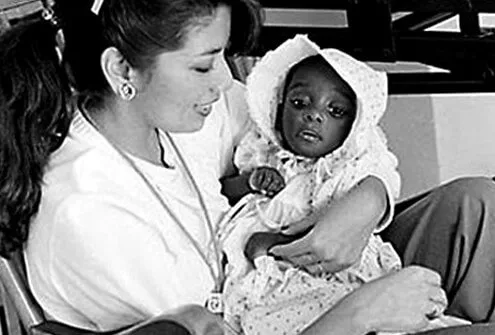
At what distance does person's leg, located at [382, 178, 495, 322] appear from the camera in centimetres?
154

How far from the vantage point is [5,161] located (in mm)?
1384

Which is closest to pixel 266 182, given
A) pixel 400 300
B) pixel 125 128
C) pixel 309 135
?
pixel 309 135

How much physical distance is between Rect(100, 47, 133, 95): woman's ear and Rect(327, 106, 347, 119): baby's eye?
36cm

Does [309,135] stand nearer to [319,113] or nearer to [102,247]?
[319,113]

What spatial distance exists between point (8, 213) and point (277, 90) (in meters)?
0.54

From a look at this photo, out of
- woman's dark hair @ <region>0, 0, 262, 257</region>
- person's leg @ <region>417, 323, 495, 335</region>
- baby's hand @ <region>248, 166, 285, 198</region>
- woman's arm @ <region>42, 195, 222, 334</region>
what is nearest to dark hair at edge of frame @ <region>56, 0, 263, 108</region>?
Result: woman's dark hair @ <region>0, 0, 262, 257</region>

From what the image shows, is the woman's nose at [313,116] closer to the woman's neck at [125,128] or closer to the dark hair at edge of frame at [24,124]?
the woman's neck at [125,128]

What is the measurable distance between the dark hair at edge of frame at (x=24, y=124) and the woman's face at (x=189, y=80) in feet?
0.43

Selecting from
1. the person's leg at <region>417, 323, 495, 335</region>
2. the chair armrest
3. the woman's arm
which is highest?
the woman's arm

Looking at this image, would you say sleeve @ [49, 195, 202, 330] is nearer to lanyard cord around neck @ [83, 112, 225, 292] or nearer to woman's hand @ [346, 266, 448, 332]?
lanyard cord around neck @ [83, 112, 225, 292]

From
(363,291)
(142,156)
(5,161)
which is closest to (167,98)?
(142,156)

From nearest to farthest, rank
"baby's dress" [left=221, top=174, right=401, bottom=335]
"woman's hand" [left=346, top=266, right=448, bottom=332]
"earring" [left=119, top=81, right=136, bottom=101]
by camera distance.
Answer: "woman's hand" [left=346, top=266, right=448, bottom=332], "earring" [left=119, top=81, right=136, bottom=101], "baby's dress" [left=221, top=174, right=401, bottom=335]

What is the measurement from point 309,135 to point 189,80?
9.9 inches

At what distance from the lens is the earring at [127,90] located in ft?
4.62
